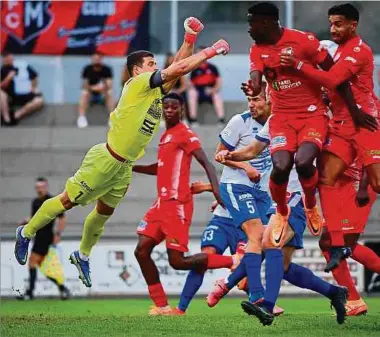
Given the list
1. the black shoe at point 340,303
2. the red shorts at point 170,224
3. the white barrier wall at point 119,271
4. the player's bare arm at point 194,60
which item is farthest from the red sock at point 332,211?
the white barrier wall at point 119,271

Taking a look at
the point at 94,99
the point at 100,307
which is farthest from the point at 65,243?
the point at 94,99

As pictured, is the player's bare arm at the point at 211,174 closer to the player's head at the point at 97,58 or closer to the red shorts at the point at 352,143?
the red shorts at the point at 352,143

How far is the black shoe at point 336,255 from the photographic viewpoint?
12.1m

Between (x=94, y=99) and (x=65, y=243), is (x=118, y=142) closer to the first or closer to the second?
(x=65, y=243)

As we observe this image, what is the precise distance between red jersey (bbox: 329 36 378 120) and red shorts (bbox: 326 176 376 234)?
2.89 ft

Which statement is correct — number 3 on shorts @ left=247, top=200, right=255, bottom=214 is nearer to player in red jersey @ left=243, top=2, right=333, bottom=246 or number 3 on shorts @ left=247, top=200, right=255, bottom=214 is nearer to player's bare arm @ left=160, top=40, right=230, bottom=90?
player in red jersey @ left=243, top=2, right=333, bottom=246

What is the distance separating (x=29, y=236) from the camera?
45.7 ft

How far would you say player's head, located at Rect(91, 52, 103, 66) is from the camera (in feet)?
83.1

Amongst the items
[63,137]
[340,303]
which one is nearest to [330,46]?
[340,303]

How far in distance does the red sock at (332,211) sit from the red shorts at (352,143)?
0.33m

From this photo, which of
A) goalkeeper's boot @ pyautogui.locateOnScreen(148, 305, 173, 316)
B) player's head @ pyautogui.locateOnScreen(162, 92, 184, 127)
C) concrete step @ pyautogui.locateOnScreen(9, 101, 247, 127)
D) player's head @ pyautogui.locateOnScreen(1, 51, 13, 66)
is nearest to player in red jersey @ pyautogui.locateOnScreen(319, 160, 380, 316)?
goalkeeper's boot @ pyautogui.locateOnScreen(148, 305, 173, 316)

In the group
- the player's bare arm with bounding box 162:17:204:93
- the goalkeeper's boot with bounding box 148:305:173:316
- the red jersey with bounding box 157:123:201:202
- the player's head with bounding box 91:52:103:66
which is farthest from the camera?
the player's head with bounding box 91:52:103:66

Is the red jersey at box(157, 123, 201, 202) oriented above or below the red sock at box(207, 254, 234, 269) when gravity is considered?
above

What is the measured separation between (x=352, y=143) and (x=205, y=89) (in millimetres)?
A: 13331
